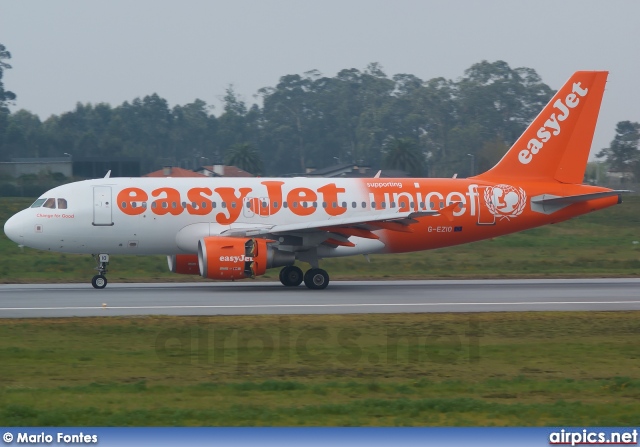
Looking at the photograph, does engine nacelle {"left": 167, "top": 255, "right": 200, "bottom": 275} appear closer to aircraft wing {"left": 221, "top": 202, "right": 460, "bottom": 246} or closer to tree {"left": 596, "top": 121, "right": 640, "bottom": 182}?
aircraft wing {"left": 221, "top": 202, "right": 460, "bottom": 246}

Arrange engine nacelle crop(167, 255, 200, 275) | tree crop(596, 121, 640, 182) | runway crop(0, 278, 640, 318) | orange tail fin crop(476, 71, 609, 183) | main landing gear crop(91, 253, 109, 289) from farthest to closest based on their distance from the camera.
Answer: tree crop(596, 121, 640, 182) < orange tail fin crop(476, 71, 609, 183) < engine nacelle crop(167, 255, 200, 275) < main landing gear crop(91, 253, 109, 289) < runway crop(0, 278, 640, 318)

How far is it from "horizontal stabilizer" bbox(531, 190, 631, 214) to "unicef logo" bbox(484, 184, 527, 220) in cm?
46

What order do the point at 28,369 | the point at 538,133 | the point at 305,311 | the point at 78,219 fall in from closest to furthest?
the point at 28,369 → the point at 305,311 → the point at 78,219 → the point at 538,133

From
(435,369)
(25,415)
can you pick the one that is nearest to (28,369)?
(25,415)

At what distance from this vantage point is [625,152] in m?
85.8

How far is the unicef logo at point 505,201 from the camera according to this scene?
107ft

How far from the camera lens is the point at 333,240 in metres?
30.4

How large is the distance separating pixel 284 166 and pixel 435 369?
316 ft

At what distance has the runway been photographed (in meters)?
24.1

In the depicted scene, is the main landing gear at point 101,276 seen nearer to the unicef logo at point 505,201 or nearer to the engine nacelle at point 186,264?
the engine nacelle at point 186,264

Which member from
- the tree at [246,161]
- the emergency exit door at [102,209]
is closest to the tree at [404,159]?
the tree at [246,161]

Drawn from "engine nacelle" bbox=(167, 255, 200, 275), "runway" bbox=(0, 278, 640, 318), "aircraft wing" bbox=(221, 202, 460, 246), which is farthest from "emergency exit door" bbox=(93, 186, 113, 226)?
"aircraft wing" bbox=(221, 202, 460, 246)

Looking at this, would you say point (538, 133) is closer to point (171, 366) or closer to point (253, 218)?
point (253, 218)

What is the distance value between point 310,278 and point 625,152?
2454 inches
